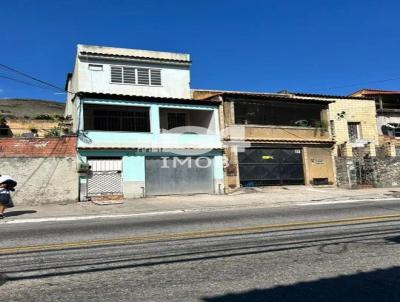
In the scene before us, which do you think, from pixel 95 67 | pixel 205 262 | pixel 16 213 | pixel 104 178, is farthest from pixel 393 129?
pixel 205 262

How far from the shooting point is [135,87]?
27.3 meters

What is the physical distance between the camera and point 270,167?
2661 centimetres

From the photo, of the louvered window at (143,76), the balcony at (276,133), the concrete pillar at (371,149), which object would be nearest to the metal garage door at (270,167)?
the balcony at (276,133)

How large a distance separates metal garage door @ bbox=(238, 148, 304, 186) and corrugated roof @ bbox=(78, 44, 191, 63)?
758 cm

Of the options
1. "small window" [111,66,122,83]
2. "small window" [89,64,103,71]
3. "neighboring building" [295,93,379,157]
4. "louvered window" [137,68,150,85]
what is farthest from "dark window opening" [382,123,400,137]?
"small window" [89,64,103,71]

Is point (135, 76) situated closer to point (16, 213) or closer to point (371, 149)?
point (16, 213)

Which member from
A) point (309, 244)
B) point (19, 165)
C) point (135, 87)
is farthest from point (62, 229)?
point (135, 87)

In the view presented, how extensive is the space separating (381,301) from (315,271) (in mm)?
1340

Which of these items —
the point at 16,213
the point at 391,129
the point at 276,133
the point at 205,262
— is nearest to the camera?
the point at 205,262

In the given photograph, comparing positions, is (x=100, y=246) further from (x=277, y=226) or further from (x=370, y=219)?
(x=370, y=219)

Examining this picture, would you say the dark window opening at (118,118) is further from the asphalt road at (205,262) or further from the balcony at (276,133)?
the asphalt road at (205,262)

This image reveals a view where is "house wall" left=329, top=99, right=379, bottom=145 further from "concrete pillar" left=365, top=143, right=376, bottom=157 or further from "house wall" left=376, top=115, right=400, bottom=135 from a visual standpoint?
"house wall" left=376, top=115, right=400, bottom=135

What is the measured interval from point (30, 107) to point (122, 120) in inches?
805

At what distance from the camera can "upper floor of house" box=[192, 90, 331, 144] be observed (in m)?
26.1
